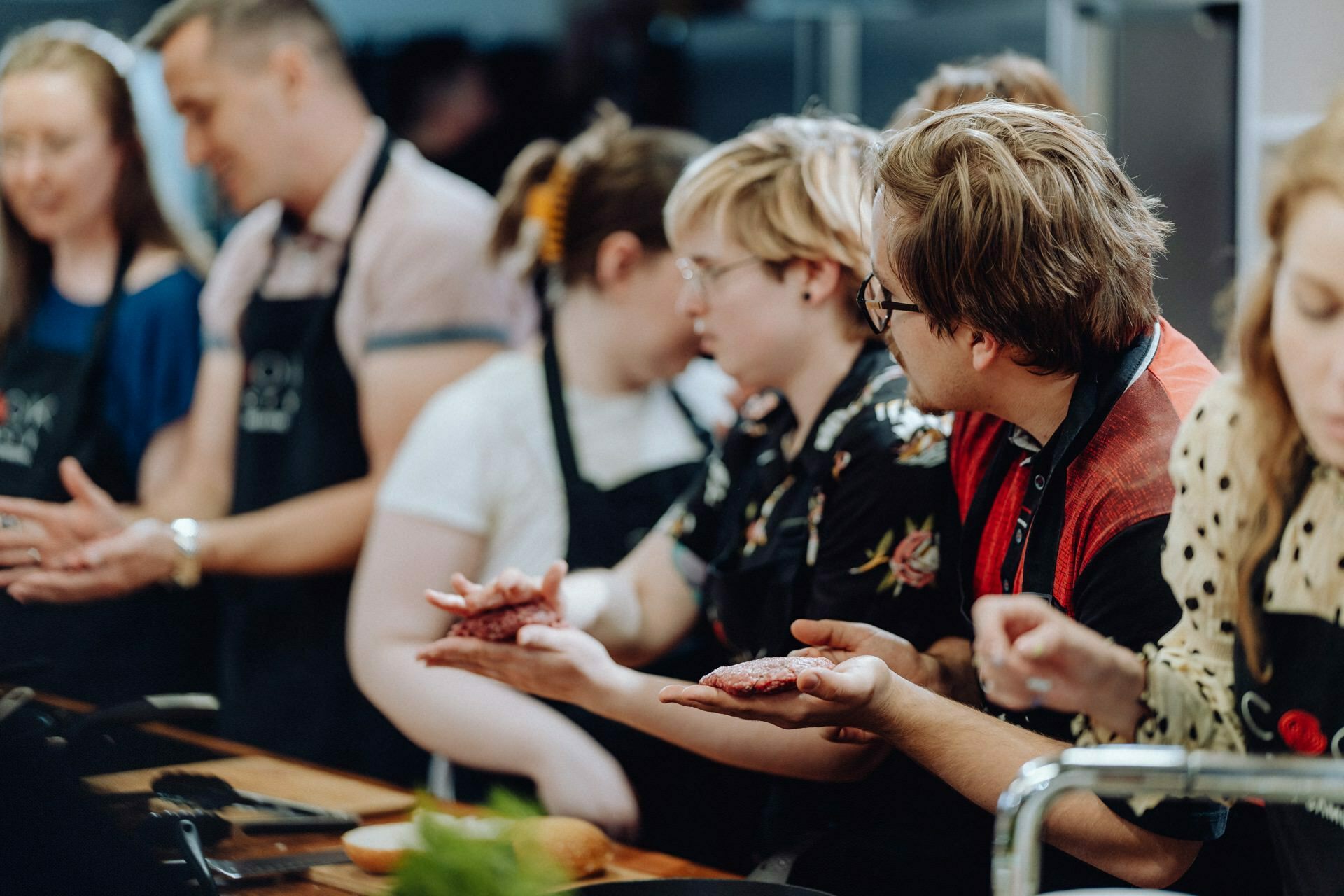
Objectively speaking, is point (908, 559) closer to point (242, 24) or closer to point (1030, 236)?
point (1030, 236)

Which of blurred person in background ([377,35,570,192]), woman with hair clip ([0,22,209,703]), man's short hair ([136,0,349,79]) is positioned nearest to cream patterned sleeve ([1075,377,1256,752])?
woman with hair clip ([0,22,209,703])

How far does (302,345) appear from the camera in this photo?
7.50 ft

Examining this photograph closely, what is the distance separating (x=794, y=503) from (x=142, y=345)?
1.36 m

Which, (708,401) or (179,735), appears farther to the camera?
(708,401)

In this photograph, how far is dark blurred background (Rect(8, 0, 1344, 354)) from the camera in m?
1.75

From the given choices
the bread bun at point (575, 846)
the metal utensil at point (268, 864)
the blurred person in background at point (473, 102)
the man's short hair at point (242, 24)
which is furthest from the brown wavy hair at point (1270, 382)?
the blurred person in background at point (473, 102)

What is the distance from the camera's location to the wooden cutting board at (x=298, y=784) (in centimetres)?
145

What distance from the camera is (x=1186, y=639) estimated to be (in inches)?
39.5

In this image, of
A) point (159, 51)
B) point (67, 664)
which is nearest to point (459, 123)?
point (159, 51)

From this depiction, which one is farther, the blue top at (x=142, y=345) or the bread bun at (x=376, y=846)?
the blue top at (x=142, y=345)

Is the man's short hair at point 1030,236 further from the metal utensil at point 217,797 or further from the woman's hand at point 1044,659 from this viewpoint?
the metal utensil at point 217,797

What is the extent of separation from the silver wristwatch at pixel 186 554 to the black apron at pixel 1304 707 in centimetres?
169

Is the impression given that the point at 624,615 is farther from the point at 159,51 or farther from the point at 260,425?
the point at 159,51

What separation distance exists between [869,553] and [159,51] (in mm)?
1611
